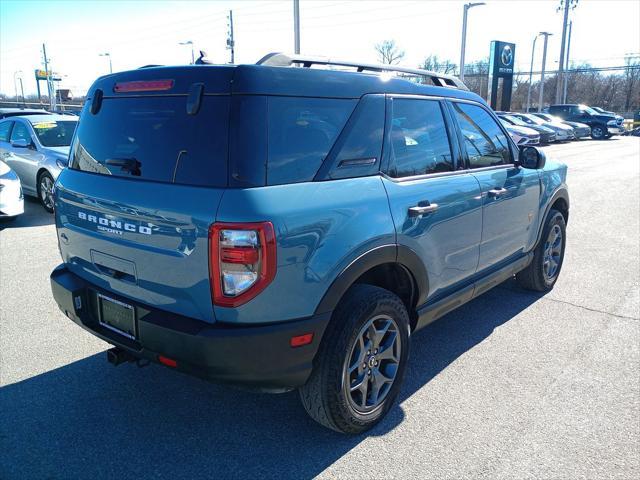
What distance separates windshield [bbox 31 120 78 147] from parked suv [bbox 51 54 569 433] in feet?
22.7

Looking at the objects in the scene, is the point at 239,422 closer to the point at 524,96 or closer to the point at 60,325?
the point at 60,325

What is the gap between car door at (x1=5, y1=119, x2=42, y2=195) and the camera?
29.7 feet

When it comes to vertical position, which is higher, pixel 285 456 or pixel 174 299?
pixel 174 299

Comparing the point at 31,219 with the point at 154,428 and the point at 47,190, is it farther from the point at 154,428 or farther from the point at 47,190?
the point at 154,428

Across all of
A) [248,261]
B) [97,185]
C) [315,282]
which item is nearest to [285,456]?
[315,282]

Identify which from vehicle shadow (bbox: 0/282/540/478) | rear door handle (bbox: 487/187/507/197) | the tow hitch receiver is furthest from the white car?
the tow hitch receiver

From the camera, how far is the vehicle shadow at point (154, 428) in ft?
8.48

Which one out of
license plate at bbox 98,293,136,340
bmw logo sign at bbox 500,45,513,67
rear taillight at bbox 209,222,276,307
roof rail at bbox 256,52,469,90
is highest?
bmw logo sign at bbox 500,45,513,67

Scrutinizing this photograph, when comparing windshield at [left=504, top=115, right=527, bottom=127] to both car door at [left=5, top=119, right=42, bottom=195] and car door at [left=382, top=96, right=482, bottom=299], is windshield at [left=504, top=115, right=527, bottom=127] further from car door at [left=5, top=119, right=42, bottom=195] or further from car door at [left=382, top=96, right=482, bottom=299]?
car door at [left=382, top=96, right=482, bottom=299]

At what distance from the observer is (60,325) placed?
423 cm

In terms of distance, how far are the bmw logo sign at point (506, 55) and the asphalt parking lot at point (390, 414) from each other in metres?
31.5

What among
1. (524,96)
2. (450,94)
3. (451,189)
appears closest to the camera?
(451,189)

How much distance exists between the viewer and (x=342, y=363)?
8.64ft

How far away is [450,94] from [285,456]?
104 inches
